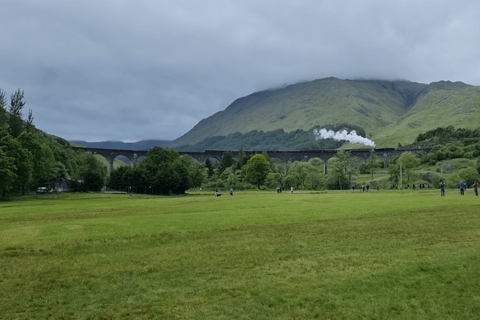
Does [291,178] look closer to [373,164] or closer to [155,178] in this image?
[155,178]

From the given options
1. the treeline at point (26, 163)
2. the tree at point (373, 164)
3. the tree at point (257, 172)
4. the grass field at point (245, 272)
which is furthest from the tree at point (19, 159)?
the tree at point (373, 164)

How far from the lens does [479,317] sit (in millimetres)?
8961

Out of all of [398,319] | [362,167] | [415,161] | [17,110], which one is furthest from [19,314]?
[362,167]

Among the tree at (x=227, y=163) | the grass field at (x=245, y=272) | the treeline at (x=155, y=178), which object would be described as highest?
the tree at (x=227, y=163)

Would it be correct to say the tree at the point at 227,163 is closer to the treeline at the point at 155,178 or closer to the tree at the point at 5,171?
the treeline at the point at 155,178

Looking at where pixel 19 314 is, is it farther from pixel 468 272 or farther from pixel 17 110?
pixel 17 110

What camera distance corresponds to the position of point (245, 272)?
41.7ft

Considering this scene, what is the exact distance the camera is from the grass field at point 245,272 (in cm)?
976

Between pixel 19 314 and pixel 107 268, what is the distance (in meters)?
3.98

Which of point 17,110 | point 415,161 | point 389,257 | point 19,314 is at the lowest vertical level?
point 19,314

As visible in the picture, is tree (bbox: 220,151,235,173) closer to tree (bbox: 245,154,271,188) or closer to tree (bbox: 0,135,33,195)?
tree (bbox: 245,154,271,188)

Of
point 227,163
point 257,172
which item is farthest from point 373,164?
point 257,172

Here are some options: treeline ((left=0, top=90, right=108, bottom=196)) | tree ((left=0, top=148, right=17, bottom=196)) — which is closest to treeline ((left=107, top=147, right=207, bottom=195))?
treeline ((left=0, top=90, right=108, bottom=196))

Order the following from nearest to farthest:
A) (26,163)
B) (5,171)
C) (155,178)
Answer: (5,171) → (26,163) → (155,178)
